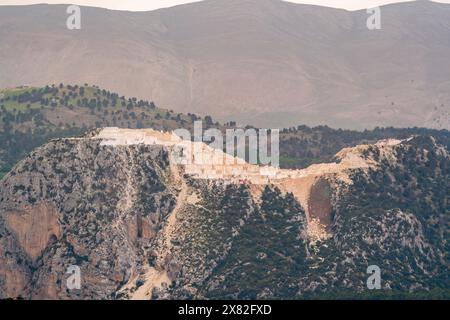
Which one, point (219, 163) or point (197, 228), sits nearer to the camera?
point (197, 228)

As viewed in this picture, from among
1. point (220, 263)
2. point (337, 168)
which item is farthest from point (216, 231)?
point (337, 168)

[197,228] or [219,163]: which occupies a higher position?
[219,163]

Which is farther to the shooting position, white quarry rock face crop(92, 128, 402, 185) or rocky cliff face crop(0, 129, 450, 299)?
white quarry rock face crop(92, 128, 402, 185)

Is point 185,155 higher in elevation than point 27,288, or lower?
higher

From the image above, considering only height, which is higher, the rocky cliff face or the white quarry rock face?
the white quarry rock face

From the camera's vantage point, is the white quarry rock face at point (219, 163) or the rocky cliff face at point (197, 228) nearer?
the rocky cliff face at point (197, 228)

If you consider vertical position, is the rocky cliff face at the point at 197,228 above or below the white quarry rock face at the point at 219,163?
below
